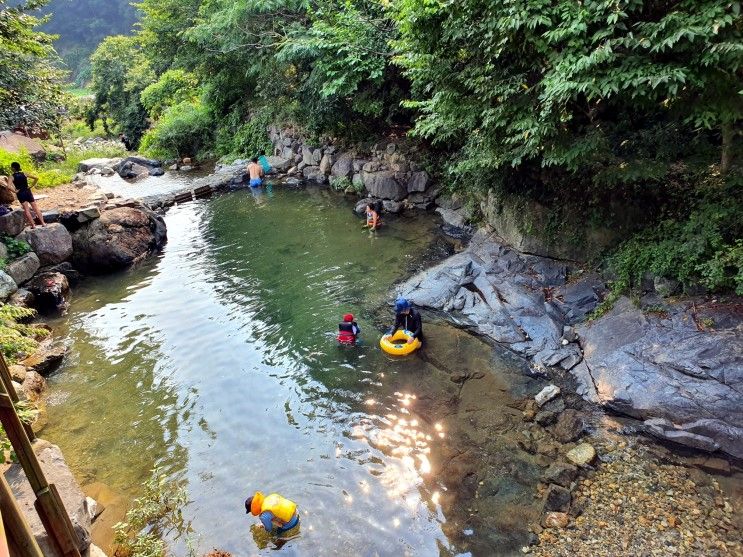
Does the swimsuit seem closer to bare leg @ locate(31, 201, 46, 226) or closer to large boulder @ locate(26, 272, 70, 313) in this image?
bare leg @ locate(31, 201, 46, 226)

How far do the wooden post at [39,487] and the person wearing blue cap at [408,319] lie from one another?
6.36m

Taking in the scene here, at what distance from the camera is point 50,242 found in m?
13.7

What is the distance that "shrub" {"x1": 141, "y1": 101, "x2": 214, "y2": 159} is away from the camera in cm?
2919

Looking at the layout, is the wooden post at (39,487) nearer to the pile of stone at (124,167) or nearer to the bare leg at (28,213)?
the bare leg at (28,213)

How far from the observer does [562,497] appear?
232 inches

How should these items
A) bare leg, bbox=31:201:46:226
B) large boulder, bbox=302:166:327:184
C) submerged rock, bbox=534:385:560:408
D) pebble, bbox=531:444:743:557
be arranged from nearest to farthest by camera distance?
pebble, bbox=531:444:743:557 → submerged rock, bbox=534:385:560:408 → bare leg, bbox=31:201:46:226 → large boulder, bbox=302:166:327:184

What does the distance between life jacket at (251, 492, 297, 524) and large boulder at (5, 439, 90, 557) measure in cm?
190

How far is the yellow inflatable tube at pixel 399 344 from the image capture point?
29.9ft

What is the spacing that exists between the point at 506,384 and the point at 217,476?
198 inches

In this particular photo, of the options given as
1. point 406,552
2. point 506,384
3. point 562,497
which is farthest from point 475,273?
point 406,552

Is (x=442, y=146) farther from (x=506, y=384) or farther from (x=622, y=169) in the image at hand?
(x=506, y=384)

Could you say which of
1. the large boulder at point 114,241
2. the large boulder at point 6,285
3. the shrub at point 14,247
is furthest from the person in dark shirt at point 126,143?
the large boulder at point 6,285

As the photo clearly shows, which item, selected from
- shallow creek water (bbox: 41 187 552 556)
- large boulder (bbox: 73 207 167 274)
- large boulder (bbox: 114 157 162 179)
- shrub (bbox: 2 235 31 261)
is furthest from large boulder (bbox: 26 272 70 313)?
large boulder (bbox: 114 157 162 179)

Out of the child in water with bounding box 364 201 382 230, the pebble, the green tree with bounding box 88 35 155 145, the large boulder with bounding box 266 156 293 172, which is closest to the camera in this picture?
the pebble
